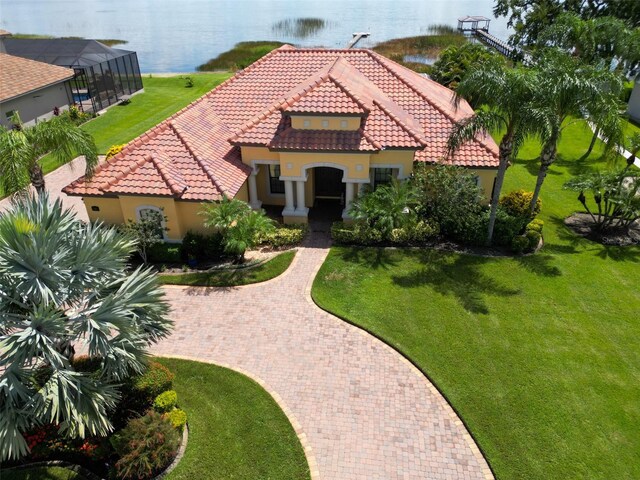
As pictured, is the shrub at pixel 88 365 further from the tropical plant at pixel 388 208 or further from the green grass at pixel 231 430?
the tropical plant at pixel 388 208

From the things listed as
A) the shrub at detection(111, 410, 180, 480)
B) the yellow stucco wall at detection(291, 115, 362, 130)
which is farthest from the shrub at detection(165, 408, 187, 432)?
the yellow stucco wall at detection(291, 115, 362, 130)

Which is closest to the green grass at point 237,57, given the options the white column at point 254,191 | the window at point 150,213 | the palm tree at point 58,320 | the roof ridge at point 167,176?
the white column at point 254,191

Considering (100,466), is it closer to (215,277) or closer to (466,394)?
(215,277)

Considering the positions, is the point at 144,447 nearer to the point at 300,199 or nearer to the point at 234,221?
the point at 234,221

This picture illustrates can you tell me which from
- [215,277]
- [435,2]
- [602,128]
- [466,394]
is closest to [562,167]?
[602,128]

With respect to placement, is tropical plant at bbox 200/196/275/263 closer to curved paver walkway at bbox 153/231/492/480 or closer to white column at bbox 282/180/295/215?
curved paver walkway at bbox 153/231/492/480

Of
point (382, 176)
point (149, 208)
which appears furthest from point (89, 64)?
point (382, 176)
